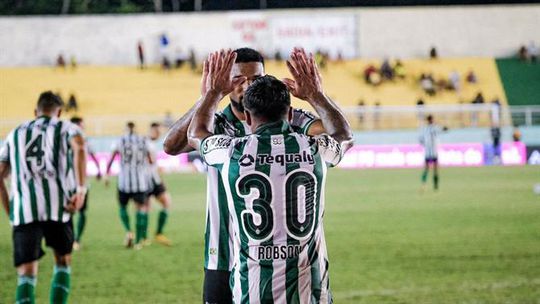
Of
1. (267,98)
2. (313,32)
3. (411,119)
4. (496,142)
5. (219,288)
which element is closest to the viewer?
(267,98)

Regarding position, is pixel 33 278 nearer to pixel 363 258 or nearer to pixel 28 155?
pixel 28 155

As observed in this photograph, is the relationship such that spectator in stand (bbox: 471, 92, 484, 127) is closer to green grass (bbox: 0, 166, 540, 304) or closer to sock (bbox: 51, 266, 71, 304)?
green grass (bbox: 0, 166, 540, 304)

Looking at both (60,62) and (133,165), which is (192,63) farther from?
(133,165)

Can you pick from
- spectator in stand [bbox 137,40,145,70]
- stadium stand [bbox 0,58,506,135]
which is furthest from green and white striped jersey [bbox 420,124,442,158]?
spectator in stand [bbox 137,40,145,70]

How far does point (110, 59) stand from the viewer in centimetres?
4503

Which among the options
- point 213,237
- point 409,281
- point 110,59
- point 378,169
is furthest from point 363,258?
point 110,59

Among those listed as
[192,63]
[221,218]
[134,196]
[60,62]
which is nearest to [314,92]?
[221,218]

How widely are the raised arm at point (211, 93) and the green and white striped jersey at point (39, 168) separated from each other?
Result: 3.65m

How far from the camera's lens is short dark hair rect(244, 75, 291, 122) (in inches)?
160

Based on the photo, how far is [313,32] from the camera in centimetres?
4494

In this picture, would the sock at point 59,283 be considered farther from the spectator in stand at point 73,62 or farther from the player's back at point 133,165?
the spectator in stand at point 73,62

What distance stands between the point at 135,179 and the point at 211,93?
986 cm

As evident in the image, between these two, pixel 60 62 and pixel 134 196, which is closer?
pixel 134 196

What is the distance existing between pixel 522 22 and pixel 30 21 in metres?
22.8
